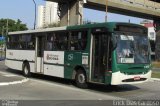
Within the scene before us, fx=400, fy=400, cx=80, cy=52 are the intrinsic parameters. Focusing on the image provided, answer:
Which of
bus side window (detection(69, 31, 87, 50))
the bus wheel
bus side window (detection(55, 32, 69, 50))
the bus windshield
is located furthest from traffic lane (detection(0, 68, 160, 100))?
bus side window (detection(55, 32, 69, 50))

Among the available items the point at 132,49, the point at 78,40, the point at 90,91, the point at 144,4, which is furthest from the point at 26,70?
the point at 144,4

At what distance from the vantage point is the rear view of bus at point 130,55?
15664 millimetres

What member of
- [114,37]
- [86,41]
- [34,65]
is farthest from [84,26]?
[34,65]

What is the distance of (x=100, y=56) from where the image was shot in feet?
53.9

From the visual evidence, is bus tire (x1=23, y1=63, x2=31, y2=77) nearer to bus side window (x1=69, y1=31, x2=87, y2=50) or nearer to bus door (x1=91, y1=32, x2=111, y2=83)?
bus side window (x1=69, y1=31, x2=87, y2=50)

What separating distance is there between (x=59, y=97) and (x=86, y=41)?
3.80 metres

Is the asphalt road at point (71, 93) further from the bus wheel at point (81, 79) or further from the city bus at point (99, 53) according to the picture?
the city bus at point (99, 53)

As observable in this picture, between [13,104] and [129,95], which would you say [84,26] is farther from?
[13,104]

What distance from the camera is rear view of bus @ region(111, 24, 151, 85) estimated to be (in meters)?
15.7

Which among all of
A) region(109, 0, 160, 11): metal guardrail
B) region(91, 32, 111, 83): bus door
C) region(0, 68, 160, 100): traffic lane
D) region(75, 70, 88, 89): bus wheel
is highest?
region(109, 0, 160, 11): metal guardrail

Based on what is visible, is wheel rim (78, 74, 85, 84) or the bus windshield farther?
wheel rim (78, 74, 85, 84)

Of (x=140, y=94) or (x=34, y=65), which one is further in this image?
(x=34, y=65)

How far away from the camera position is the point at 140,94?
15656mm

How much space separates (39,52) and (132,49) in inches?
271
